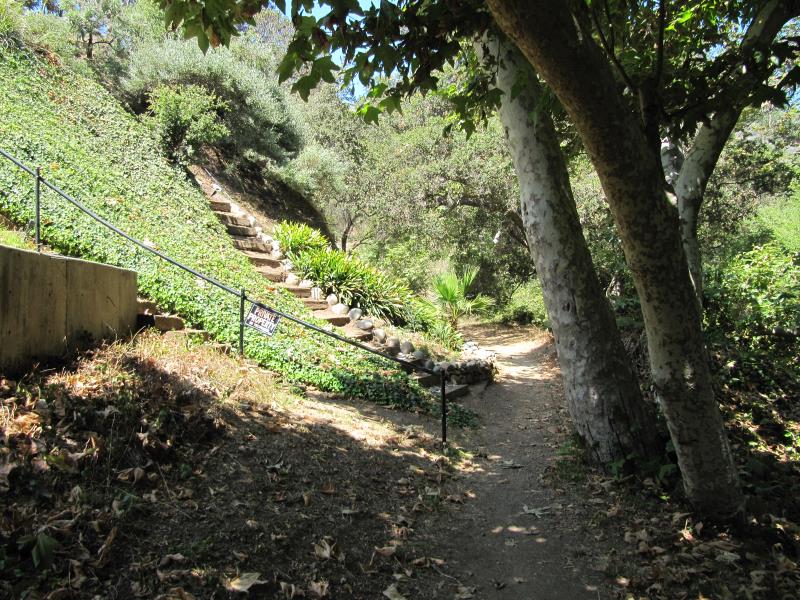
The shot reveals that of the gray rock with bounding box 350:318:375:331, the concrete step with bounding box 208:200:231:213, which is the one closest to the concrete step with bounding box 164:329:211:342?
the gray rock with bounding box 350:318:375:331

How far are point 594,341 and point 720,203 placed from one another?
1131 centimetres

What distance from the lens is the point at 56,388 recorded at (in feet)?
12.0

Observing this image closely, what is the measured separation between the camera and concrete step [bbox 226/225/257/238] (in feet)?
38.0

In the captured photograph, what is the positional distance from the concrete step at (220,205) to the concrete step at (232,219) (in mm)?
258

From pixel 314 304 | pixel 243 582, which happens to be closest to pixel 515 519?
pixel 243 582

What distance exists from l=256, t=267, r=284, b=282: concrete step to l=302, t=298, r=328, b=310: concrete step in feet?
2.67

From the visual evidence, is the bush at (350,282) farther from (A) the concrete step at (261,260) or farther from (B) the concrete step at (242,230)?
(B) the concrete step at (242,230)

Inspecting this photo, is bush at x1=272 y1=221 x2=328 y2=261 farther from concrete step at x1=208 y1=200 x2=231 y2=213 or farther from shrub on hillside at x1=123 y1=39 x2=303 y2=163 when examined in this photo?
shrub on hillside at x1=123 y1=39 x2=303 y2=163

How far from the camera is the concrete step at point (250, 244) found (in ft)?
35.8

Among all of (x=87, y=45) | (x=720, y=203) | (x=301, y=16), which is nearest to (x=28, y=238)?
(x=301, y=16)

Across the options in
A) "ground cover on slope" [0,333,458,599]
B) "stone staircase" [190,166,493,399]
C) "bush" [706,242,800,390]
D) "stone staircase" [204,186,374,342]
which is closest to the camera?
"ground cover on slope" [0,333,458,599]

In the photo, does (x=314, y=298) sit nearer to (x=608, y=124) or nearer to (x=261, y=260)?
(x=261, y=260)

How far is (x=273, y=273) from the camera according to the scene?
1046cm

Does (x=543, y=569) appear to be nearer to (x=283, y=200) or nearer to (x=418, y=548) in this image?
(x=418, y=548)
